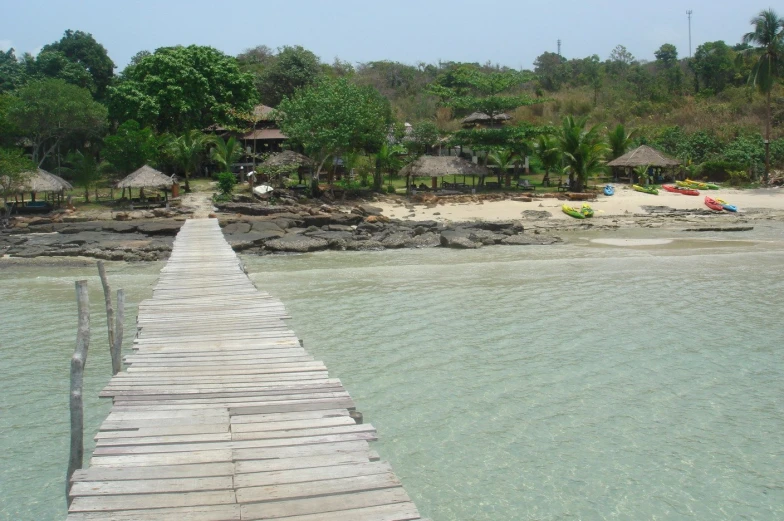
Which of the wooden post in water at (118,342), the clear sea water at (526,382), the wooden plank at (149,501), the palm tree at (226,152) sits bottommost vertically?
the clear sea water at (526,382)

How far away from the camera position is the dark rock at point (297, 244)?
20.2 m

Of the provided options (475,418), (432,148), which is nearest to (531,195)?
(432,148)

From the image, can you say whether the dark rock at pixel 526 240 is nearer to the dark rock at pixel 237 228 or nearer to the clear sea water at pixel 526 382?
the clear sea water at pixel 526 382

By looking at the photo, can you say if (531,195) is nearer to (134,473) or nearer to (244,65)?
(244,65)

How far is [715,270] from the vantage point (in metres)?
16.7

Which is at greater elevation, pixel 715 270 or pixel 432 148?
pixel 432 148

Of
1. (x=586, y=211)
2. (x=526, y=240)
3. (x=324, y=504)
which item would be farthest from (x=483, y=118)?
(x=324, y=504)

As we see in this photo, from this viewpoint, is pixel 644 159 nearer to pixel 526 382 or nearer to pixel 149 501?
pixel 526 382

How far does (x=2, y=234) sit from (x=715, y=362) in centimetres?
2064

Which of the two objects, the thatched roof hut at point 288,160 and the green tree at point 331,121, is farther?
the thatched roof hut at point 288,160

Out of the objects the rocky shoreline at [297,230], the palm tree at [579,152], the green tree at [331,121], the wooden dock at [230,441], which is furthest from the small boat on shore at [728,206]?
the wooden dock at [230,441]

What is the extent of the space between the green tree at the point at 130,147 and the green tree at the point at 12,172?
4.15 m

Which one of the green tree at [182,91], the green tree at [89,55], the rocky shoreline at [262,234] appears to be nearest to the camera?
the rocky shoreline at [262,234]

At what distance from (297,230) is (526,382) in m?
14.7
